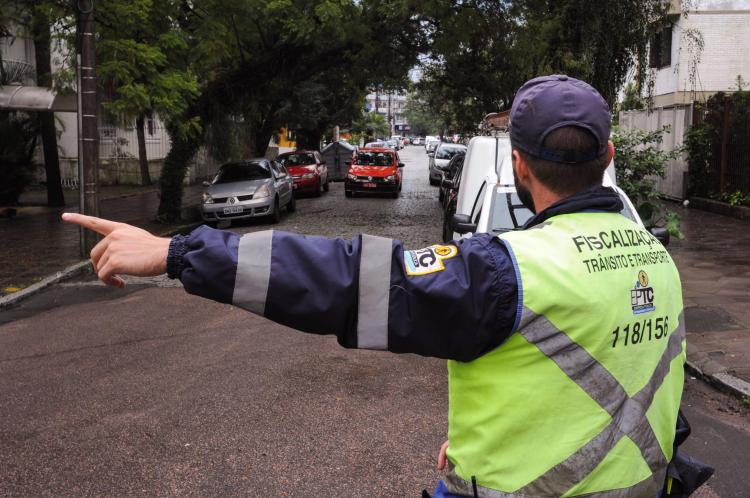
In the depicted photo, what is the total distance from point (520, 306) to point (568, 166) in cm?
35

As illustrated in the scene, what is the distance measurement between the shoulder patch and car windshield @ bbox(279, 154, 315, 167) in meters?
25.0

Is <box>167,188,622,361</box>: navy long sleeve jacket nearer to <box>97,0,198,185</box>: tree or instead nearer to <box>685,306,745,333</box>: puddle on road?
<box>685,306,745,333</box>: puddle on road

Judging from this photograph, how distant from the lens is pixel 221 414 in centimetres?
517

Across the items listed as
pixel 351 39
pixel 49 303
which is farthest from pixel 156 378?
pixel 351 39

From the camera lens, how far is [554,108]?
1566 mm

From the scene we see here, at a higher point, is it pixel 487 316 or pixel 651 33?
pixel 651 33

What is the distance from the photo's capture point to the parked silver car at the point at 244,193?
17.0 m

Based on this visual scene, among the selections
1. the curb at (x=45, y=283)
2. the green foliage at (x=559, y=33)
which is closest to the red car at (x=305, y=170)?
the green foliage at (x=559, y=33)

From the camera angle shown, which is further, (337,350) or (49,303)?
(49,303)

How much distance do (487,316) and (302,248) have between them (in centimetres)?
39

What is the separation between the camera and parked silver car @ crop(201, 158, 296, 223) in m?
17.0

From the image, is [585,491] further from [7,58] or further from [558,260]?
[7,58]

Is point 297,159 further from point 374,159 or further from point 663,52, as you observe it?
point 663,52

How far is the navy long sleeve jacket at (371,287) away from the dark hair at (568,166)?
0.74ft
